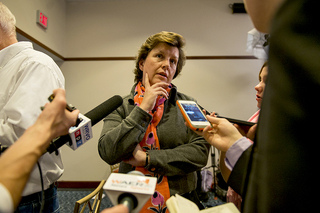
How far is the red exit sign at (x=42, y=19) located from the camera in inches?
107

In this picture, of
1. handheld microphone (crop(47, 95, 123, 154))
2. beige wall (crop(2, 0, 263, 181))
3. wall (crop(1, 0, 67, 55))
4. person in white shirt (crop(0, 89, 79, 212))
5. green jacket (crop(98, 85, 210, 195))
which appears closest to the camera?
person in white shirt (crop(0, 89, 79, 212))

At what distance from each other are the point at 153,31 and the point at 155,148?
3.19 m

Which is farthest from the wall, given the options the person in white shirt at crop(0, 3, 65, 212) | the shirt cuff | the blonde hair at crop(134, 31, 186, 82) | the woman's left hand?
the shirt cuff

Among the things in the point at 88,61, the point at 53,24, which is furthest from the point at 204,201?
the point at 53,24

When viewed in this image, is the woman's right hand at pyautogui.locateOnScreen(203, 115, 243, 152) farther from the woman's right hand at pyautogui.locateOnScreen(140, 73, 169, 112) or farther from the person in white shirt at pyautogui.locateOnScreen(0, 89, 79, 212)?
the person in white shirt at pyautogui.locateOnScreen(0, 89, 79, 212)

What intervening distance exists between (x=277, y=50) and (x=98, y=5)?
4189 millimetres

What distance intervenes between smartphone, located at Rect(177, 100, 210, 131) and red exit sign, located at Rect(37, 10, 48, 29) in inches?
119

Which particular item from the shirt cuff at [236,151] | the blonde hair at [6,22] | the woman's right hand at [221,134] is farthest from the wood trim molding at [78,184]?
the shirt cuff at [236,151]

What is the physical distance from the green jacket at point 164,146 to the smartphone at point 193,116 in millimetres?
131

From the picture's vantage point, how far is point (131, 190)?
0.38 metres

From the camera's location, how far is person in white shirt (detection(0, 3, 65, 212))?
797 millimetres

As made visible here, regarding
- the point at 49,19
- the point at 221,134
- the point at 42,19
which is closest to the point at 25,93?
the point at 221,134

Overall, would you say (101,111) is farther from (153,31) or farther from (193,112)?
(153,31)

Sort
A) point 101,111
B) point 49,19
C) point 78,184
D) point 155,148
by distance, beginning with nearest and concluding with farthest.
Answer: point 101,111 → point 155,148 → point 49,19 → point 78,184
